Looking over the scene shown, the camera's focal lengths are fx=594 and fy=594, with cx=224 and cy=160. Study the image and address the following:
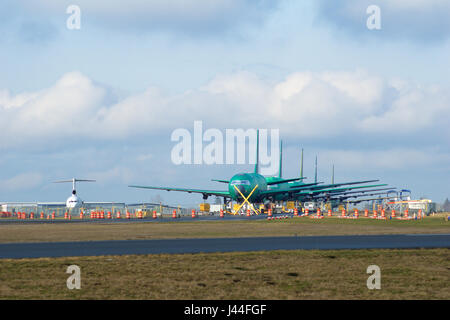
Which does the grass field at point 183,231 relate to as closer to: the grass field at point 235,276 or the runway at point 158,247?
the runway at point 158,247

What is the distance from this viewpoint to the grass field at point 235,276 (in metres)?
12.9

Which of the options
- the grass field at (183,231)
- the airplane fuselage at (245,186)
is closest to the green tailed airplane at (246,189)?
the airplane fuselage at (245,186)

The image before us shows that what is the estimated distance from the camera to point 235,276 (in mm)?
15547

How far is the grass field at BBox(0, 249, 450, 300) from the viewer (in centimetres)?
1292

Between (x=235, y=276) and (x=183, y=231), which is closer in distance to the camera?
(x=235, y=276)

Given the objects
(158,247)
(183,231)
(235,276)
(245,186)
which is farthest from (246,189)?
(235,276)
